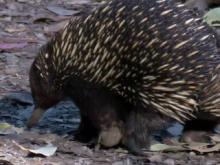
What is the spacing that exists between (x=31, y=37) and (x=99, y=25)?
11.1 ft

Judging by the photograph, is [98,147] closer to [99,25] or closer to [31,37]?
[99,25]

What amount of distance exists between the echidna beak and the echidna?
50cm

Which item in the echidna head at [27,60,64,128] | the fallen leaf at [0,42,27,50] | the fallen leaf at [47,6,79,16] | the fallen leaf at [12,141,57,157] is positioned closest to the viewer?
the fallen leaf at [12,141,57,157]

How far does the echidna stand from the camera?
5312 millimetres

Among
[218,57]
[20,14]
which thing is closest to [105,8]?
[218,57]

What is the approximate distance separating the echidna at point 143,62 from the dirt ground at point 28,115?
0.26 meters

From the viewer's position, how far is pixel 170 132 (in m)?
6.15

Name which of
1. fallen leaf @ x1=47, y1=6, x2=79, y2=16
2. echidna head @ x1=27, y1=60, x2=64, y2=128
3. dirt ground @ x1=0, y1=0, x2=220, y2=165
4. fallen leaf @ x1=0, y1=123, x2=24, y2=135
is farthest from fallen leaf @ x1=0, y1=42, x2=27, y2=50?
echidna head @ x1=27, y1=60, x2=64, y2=128

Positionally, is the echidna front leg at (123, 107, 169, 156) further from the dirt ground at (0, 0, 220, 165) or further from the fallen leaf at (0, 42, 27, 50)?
the fallen leaf at (0, 42, 27, 50)

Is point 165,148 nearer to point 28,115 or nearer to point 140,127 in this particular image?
point 140,127

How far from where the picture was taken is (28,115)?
652cm

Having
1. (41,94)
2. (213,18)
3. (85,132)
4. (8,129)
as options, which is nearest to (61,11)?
(213,18)

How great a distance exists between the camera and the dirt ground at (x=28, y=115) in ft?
18.0

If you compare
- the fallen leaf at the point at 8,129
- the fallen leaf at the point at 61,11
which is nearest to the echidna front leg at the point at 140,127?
the fallen leaf at the point at 8,129
